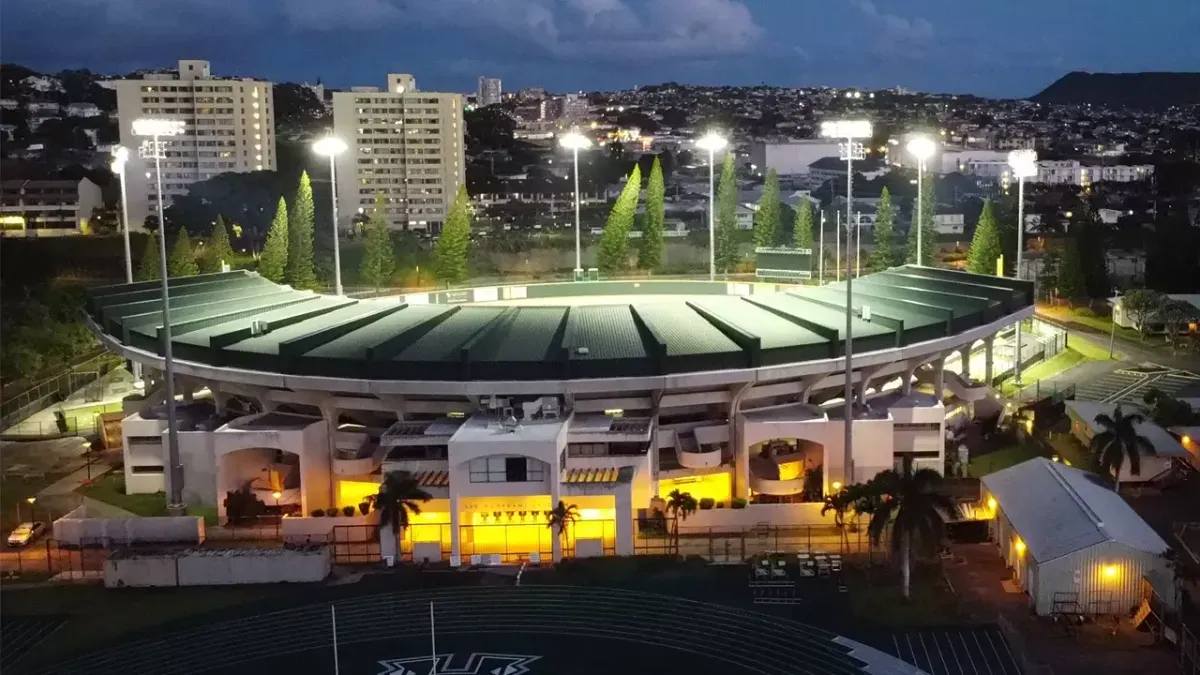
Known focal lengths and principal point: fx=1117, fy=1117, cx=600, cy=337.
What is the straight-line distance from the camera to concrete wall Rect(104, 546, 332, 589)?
85.3ft

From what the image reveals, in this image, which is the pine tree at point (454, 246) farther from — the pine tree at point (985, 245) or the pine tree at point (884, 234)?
the pine tree at point (985, 245)

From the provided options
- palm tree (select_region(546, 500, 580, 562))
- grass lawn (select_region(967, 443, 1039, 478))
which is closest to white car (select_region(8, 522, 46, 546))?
palm tree (select_region(546, 500, 580, 562))

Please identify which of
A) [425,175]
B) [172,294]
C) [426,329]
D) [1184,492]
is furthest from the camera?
[425,175]

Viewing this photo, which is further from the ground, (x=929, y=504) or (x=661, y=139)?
(x=661, y=139)

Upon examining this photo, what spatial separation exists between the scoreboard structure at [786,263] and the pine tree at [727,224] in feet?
31.5

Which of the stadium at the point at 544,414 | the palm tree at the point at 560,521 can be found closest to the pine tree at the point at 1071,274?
the stadium at the point at 544,414

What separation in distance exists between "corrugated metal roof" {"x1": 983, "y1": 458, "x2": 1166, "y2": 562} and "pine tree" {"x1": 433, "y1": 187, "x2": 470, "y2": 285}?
40.3 metres

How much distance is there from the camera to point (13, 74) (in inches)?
5340

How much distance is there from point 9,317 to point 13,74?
9143cm

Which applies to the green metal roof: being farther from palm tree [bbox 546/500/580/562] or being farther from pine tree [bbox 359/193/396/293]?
pine tree [bbox 359/193/396/293]

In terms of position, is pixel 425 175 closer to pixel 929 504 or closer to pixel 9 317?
pixel 9 317

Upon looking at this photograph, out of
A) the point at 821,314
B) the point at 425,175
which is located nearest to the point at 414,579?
the point at 821,314

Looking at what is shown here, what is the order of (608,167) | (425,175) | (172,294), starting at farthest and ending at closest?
(608,167)
(425,175)
(172,294)

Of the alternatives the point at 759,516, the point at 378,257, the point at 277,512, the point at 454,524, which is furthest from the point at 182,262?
the point at 759,516
